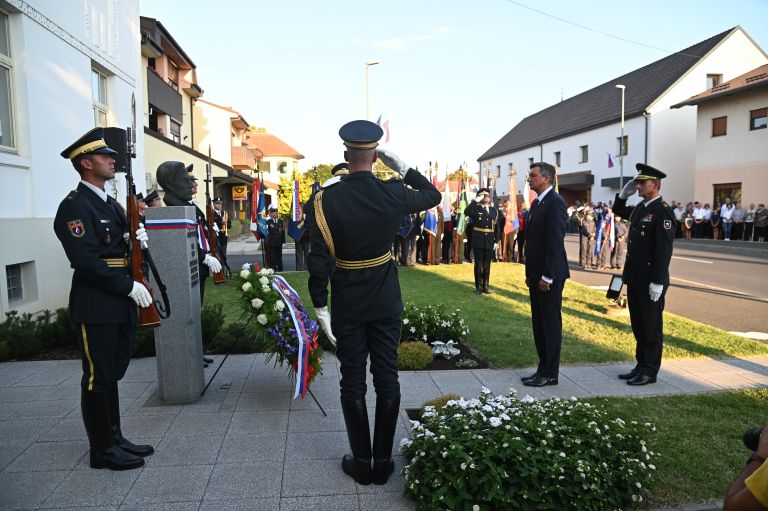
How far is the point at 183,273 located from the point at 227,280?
9.70 metres

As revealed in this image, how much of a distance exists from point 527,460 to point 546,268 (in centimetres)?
277

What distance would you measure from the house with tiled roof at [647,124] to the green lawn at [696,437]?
29.0 m

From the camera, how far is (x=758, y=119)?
2886cm

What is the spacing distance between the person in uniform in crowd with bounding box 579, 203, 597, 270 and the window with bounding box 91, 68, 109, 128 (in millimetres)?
13291

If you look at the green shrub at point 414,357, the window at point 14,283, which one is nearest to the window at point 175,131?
the window at point 14,283

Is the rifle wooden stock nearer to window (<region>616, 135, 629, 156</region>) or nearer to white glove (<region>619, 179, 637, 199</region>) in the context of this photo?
white glove (<region>619, 179, 637, 199</region>)

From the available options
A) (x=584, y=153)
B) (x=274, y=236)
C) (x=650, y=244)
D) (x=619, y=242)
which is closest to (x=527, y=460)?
(x=650, y=244)

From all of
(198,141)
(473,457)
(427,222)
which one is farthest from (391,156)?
(198,141)

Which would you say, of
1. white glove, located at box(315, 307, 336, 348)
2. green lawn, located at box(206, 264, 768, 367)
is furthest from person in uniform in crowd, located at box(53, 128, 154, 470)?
green lawn, located at box(206, 264, 768, 367)

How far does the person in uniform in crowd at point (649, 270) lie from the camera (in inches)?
229

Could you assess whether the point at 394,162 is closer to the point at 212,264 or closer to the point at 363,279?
the point at 363,279

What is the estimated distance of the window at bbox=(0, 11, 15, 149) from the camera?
26.0 ft

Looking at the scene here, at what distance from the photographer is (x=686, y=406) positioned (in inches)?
204

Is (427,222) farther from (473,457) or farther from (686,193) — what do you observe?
(686,193)
